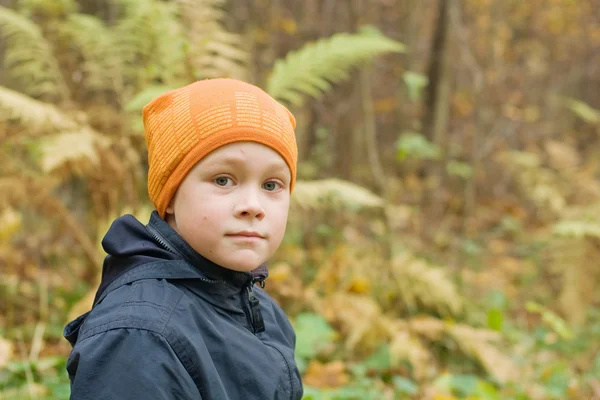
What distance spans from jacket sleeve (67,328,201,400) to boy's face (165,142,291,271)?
0.29m

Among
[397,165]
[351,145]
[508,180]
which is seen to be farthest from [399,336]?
[508,180]

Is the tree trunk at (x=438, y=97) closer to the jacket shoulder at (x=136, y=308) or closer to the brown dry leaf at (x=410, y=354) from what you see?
the brown dry leaf at (x=410, y=354)

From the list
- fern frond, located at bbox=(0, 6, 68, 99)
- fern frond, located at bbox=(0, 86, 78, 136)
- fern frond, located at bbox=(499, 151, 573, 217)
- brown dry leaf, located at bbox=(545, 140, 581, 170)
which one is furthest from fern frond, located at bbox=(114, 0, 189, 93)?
brown dry leaf, located at bbox=(545, 140, 581, 170)

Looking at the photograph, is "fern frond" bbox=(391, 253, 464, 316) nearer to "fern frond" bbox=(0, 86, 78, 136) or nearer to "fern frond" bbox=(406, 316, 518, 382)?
"fern frond" bbox=(406, 316, 518, 382)

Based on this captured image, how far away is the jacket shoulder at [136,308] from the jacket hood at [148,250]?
0.30 ft

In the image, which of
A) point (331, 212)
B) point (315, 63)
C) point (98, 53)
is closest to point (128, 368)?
point (315, 63)

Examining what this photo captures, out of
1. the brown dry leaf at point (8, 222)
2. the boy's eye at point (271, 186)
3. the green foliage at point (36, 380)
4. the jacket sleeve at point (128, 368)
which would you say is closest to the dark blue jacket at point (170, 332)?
the jacket sleeve at point (128, 368)

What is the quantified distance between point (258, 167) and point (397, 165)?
21.8ft

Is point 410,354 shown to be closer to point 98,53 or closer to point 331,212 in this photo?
point 331,212

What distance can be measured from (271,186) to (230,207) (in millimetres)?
177

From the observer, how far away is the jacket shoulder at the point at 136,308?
1.45 meters

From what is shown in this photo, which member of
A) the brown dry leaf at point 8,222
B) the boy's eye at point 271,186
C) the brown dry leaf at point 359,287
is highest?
the boy's eye at point 271,186

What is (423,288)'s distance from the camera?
4672 mm

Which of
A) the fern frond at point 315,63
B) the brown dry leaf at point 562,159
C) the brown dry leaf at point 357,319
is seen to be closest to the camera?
the fern frond at point 315,63
